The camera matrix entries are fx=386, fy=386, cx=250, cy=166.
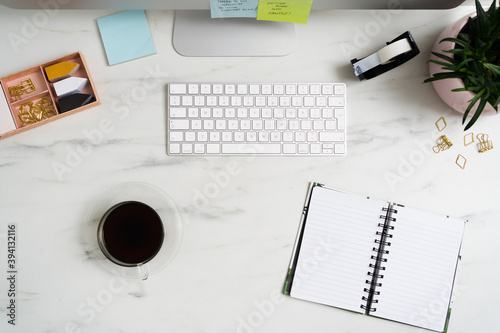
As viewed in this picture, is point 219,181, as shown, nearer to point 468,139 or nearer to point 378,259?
point 378,259

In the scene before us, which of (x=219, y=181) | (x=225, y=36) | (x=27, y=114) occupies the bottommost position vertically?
(x=219, y=181)

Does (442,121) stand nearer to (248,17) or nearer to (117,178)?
(248,17)

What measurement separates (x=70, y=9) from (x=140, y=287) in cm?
65

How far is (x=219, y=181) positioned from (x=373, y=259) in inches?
15.5

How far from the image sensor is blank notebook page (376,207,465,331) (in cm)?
88

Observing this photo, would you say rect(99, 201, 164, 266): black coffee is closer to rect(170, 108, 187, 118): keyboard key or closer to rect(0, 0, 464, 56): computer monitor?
rect(170, 108, 187, 118): keyboard key

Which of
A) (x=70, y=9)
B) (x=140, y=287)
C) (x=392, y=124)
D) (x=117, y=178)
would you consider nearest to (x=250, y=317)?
(x=140, y=287)

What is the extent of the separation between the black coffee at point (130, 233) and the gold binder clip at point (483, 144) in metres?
0.75

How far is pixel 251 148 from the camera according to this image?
879 mm

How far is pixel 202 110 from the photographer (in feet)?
2.88

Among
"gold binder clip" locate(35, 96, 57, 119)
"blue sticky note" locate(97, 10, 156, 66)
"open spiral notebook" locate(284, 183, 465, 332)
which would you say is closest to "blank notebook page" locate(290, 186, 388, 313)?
"open spiral notebook" locate(284, 183, 465, 332)

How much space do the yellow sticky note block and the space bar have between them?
38 cm

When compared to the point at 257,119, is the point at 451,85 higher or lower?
higher

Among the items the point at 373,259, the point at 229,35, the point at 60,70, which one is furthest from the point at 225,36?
the point at 373,259
